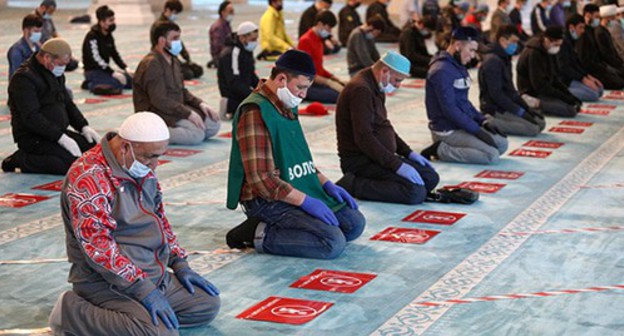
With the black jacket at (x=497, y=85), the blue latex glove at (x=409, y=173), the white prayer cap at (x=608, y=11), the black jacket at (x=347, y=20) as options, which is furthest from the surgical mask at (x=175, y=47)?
the black jacket at (x=347, y=20)

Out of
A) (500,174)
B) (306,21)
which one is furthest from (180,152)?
(306,21)

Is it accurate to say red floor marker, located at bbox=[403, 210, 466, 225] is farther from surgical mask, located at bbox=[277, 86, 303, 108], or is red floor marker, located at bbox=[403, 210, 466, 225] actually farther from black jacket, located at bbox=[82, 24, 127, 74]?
black jacket, located at bbox=[82, 24, 127, 74]

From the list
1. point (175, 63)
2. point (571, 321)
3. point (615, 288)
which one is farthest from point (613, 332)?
point (175, 63)

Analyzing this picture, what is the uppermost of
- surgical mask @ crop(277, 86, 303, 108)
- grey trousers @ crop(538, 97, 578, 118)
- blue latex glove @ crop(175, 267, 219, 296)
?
surgical mask @ crop(277, 86, 303, 108)

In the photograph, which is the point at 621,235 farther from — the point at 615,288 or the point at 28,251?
the point at 28,251

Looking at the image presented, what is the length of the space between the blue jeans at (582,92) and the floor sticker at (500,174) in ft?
13.3

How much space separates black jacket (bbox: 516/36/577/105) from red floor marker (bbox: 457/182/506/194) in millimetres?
2901

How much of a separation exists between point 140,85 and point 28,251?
311 centimetres

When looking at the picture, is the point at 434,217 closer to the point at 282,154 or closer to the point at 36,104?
the point at 282,154

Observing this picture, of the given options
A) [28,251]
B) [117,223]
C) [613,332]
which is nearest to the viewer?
[117,223]

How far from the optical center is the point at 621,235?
625 cm

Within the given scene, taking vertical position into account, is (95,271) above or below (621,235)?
above

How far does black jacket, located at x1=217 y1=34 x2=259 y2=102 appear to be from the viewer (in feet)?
33.2

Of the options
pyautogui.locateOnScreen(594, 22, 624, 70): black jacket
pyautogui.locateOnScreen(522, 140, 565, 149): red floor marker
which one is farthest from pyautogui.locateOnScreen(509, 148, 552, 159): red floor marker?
pyautogui.locateOnScreen(594, 22, 624, 70): black jacket
